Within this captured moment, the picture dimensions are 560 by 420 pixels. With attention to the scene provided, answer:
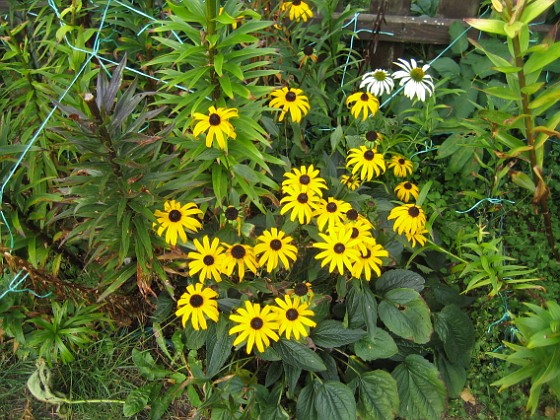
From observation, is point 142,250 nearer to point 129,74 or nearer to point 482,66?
point 129,74

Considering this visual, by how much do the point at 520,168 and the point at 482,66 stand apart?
562 mm

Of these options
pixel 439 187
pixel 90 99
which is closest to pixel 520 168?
pixel 439 187

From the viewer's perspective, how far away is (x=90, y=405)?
232cm

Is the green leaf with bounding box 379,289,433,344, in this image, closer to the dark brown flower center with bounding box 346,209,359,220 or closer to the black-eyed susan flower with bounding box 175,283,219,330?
the dark brown flower center with bounding box 346,209,359,220

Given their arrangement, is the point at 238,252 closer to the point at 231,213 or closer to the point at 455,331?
the point at 231,213

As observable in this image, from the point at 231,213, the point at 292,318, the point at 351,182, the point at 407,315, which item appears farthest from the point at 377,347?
the point at 231,213

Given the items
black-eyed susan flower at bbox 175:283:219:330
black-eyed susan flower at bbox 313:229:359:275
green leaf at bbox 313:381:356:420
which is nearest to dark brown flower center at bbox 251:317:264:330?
black-eyed susan flower at bbox 175:283:219:330

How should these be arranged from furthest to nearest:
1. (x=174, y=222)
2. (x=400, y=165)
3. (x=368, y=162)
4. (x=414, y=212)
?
1. (x=400, y=165)
2. (x=368, y=162)
3. (x=414, y=212)
4. (x=174, y=222)

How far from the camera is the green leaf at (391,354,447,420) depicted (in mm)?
2123

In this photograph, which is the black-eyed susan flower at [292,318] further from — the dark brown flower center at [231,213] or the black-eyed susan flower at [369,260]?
the dark brown flower center at [231,213]

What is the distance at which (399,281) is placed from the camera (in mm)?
2246

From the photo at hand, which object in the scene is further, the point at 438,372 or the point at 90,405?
the point at 90,405

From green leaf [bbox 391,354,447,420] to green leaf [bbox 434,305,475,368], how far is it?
0.15 metres

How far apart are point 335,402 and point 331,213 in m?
0.72
